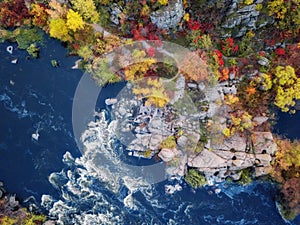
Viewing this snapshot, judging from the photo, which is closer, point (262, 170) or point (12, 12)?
point (262, 170)

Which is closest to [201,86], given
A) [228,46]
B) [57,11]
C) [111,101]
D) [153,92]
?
[153,92]

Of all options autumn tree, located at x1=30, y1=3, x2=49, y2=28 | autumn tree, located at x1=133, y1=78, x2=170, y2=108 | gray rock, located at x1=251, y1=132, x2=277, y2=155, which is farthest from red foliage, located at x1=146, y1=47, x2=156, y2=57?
gray rock, located at x1=251, y1=132, x2=277, y2=155

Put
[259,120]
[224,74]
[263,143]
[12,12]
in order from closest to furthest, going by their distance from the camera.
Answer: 1. [263,143]
2. [224,74]
3. [259,120]
4. [12,12]

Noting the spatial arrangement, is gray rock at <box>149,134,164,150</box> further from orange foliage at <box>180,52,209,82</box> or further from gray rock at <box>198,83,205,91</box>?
orange foliage at <box>180,52,209,82</box>

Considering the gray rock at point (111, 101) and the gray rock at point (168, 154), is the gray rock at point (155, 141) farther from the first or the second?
the gray rock at point (111, 101)

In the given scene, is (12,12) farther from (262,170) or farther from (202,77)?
(262,170)

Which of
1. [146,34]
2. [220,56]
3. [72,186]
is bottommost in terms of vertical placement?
[72,186]
